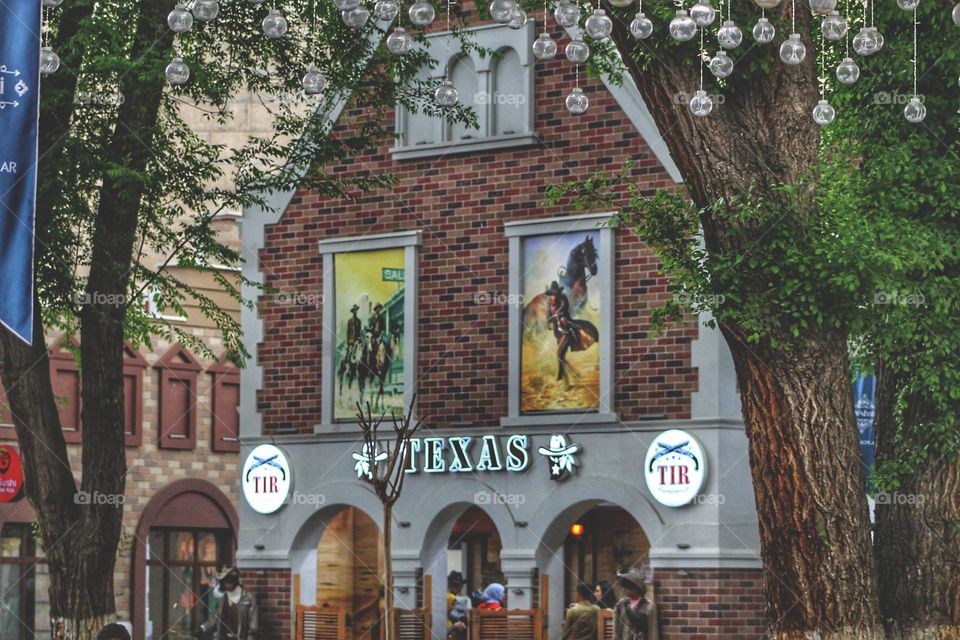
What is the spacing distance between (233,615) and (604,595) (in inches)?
202

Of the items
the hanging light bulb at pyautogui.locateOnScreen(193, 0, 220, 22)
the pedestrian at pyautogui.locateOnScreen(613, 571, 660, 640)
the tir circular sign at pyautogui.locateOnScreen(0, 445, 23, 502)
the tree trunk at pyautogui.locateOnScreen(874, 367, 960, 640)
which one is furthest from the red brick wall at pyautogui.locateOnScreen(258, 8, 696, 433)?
the hanging light bulb at pyautogui.locateOnScreen(193, 0, 220, 22)

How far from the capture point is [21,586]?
31375mm

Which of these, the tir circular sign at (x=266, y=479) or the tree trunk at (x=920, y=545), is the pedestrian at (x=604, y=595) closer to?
the tir circular sign at (x=266, y=479)

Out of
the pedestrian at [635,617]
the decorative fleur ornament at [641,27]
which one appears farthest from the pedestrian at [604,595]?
the decorative fleur ornament at [641,27]

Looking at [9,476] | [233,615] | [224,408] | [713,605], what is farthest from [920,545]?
[224,408]

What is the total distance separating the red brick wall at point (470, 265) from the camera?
22.0 metres

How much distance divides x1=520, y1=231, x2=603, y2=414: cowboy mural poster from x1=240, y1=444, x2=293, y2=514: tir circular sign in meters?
3.97

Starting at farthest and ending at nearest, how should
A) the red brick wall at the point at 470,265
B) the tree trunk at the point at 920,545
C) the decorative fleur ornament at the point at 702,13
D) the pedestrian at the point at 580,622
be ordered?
the red brick wall at the point at 470,265
the pedestrian at the point at 580,622
the tree trunk at the point at 920,545
the decorative fleur ornament at the point at 702,13

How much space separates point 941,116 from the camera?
51.1 feet

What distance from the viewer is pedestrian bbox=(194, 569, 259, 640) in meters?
24.0

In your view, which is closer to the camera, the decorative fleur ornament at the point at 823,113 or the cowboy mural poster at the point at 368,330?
the decorative fleur ornament at the point at 823,113

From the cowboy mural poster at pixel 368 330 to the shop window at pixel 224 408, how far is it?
11.8m

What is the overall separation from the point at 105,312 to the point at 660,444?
7.72 m

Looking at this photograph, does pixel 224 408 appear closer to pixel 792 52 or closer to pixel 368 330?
pixel 368 330
